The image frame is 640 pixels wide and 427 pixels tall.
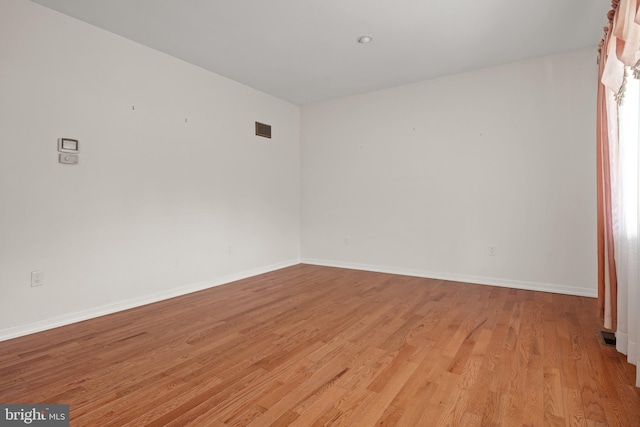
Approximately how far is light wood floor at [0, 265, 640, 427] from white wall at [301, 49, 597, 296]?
0.81 metres

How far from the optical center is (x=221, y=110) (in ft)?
14.1

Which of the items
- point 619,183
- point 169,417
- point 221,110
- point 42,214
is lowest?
point 169,417

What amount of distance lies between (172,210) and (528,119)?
4.23m

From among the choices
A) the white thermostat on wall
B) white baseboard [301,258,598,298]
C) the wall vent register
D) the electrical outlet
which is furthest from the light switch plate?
white baseboard [301,258,598,298]

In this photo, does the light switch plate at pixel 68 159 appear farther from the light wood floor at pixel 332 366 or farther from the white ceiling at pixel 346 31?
the light wood floor at pixel 332 366

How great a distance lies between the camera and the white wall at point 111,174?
2648 millimetres

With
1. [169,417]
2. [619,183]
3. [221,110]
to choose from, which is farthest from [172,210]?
[619,183]

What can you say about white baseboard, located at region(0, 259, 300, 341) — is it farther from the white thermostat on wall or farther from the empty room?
the white thermostat on wall

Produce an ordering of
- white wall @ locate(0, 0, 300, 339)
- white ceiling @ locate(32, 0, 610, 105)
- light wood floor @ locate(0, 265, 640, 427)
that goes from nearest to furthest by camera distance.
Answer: light wood floor @ locate(0, 265, 640, 427)
white wall @ locate(0, 0, 300, 339)
white ceiling @ locate(32, 0, 610, 105)

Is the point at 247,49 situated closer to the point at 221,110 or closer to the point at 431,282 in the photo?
the point at 221,110

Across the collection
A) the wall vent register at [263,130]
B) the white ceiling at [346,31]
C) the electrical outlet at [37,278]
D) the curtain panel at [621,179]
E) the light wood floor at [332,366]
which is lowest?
the light wood floor at [332,366]

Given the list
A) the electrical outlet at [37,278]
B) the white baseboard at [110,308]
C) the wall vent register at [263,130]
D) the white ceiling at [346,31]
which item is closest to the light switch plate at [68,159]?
the electrical outlet at [37,278]

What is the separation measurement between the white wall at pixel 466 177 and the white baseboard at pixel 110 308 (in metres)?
1.77

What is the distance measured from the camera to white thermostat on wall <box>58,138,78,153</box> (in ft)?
9.36
